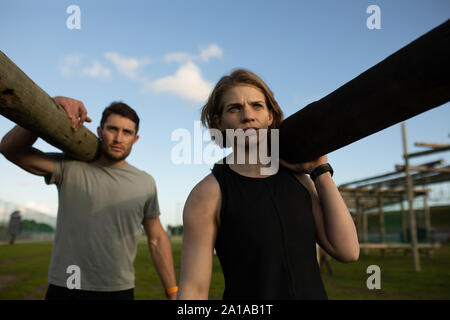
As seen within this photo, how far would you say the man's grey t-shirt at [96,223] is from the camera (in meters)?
2.54

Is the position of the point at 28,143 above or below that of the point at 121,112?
below

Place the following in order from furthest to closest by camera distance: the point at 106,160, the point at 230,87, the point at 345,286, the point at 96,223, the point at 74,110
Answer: the point at 345,286, the point at 106,160, the point at 96,223, the point at 74,110, the point at 230,87

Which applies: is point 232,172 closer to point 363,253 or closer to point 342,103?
point 342,103

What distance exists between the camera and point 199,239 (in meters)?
1.24

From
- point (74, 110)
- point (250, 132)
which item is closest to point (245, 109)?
point (250, 132)

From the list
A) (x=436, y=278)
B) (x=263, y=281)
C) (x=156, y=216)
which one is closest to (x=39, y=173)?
(x=156, y=216)

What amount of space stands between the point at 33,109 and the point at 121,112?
1.26 m

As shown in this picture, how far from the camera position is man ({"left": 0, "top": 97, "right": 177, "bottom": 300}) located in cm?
244

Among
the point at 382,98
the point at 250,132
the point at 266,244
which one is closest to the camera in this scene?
the point at 382,98

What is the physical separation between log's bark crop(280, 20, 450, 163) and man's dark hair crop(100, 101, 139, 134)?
1978mm

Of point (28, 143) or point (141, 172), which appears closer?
point (28, 143)

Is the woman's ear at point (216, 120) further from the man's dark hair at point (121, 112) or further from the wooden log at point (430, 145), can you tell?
the wooden log at point (430, 145)

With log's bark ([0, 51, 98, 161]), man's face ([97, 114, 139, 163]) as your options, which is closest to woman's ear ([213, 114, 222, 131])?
log's bark ([0, 51, 98, 161])

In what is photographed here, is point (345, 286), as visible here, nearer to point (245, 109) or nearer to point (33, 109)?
point (245, 109)
